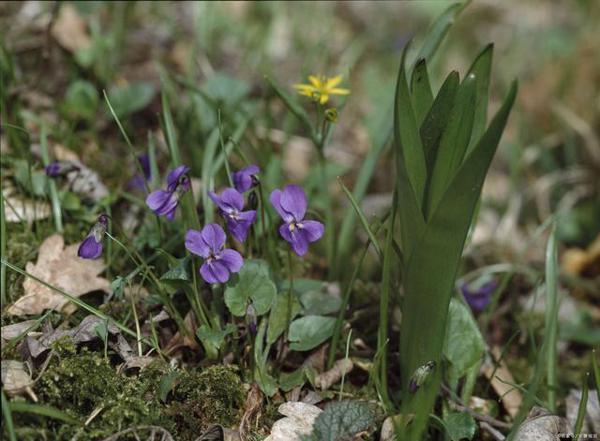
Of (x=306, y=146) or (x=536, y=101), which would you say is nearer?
(x=306, y=146)

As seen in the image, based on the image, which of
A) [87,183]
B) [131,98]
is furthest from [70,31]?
[87,183]

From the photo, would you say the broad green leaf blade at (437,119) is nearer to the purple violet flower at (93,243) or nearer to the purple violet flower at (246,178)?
the purple violet flower at (246,178)

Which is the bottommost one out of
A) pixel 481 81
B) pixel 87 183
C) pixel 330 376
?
pixel 330 376

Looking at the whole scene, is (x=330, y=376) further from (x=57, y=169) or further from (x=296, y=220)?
(x=57, y=169)

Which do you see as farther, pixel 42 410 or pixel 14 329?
pixel 14 329

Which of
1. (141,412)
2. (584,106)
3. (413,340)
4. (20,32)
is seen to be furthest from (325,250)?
(584,106)

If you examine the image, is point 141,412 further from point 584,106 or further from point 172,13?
point 584,106
